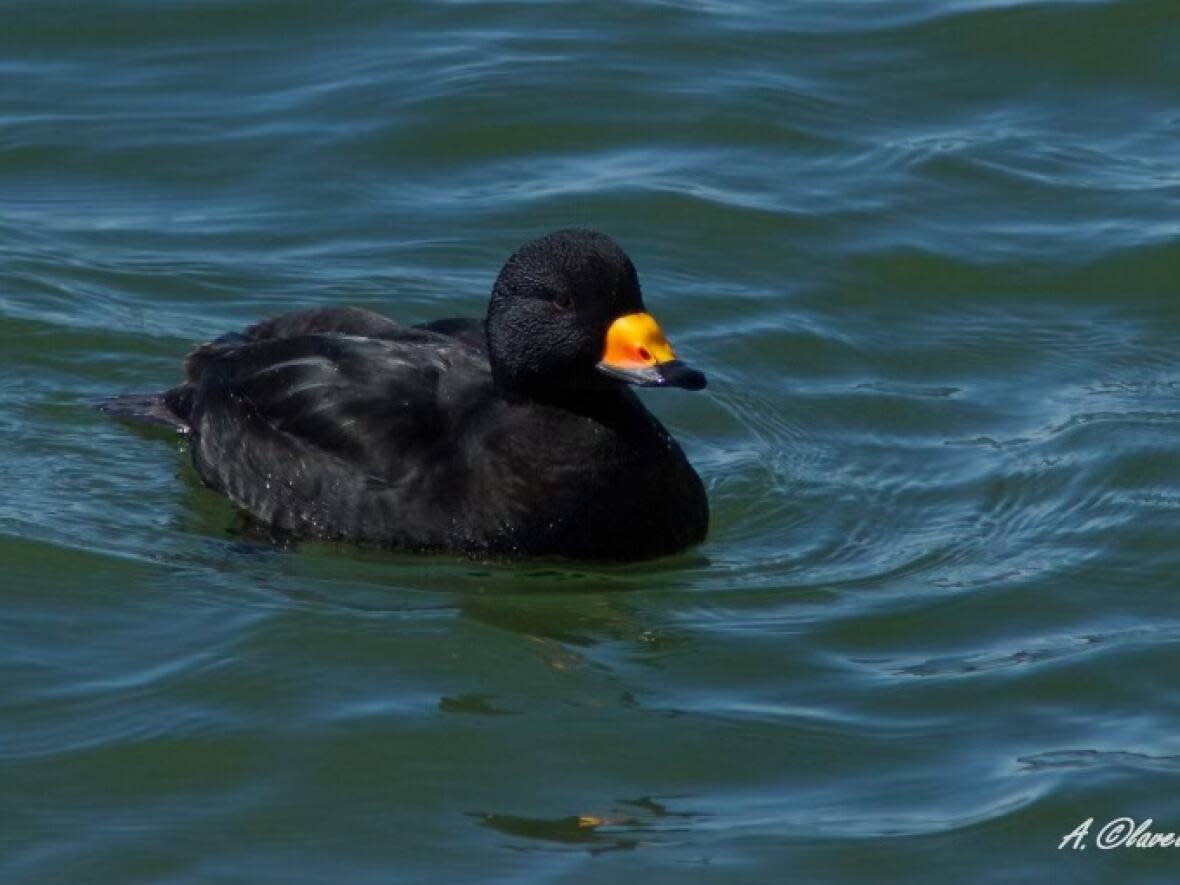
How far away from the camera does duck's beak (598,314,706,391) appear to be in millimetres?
10438

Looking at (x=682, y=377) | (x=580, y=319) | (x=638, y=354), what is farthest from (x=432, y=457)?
(x=682, y=377)

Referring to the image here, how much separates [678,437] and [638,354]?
6.67 ft

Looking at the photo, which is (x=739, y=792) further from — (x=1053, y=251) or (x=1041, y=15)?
(x=1041, y=15)

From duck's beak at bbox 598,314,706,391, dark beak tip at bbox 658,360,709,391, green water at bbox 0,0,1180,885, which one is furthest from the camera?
duck's beak at bbox 598,314,706,391

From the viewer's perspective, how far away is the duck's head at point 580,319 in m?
10.5

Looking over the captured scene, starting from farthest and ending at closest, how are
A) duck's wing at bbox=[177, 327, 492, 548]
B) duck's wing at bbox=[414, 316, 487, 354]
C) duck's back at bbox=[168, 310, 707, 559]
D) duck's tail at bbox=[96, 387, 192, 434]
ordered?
duck's tail at bbox=[96, 387, 192, 434] → duck's wing at bbox=[414, 316, 487, 354] → duck's wing at bbox=[177, 327, 492, 548] → duck's back at bbox=[168, 310, 707, 559]

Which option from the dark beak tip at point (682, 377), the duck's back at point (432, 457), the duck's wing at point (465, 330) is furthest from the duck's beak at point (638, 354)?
the duck's wing at point (465, 330)

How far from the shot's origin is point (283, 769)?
9047 millimetres

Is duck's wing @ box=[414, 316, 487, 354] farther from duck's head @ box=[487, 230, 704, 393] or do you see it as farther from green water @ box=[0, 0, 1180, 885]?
green water @ box=[0, 0, 1180, 885]

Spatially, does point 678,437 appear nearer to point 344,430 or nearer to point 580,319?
point 344,430

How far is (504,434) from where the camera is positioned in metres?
10.9

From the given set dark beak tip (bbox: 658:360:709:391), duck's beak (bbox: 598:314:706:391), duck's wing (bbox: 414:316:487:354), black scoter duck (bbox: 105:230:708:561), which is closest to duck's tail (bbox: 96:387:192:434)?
black scoter duck (bbox: 105:230:708:561)

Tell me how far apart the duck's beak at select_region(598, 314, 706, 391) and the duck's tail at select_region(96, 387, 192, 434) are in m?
2.54

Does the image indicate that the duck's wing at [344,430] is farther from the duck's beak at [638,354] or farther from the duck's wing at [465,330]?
the duck's beak at [638,354]
